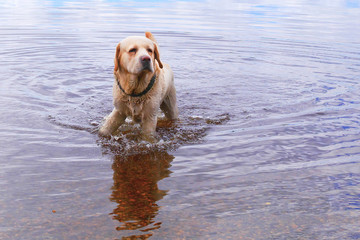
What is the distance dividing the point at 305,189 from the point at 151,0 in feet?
126

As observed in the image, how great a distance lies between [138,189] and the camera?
455 cm

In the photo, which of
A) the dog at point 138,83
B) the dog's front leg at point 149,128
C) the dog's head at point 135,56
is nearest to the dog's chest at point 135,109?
the dog at point 138,83

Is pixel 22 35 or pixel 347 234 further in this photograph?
pixel 22 35

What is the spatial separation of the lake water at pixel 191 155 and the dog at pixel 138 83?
327 millimetres

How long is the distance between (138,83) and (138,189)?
5.44 feet

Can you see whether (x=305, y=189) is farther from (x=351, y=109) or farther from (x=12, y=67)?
(x=12, y=67)

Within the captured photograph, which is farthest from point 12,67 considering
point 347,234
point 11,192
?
point 347,234

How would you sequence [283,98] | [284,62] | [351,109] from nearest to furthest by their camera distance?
1. [351,109]
2. [283,98]
3. [284,62]

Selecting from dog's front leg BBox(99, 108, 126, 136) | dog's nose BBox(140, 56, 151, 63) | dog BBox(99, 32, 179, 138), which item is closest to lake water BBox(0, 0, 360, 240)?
dog's front leg BBox(99, 108, 126, 136)

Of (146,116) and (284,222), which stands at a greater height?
(146,116)

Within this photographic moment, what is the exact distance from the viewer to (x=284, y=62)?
12367 millimetres

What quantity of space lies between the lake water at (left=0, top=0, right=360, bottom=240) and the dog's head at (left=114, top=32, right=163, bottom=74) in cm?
112

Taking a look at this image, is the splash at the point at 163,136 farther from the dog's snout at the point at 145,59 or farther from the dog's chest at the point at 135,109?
the dog's snout at the point at 145,59

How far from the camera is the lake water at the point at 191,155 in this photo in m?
3.81
